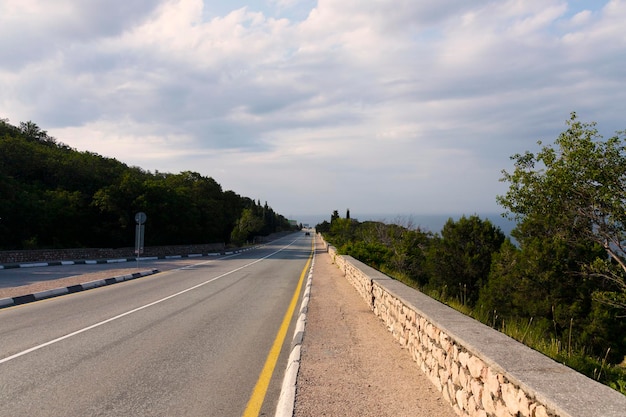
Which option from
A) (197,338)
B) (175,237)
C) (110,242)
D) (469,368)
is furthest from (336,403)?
(175,237)

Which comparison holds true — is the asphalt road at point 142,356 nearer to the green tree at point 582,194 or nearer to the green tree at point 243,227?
the green tree at point 582,194

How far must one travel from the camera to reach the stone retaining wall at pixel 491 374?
115 inches

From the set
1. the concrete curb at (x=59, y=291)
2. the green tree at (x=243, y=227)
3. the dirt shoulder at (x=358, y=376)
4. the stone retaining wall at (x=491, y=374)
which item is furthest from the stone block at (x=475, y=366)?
the green tree at (x=243, y=227)

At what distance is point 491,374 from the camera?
3760mm

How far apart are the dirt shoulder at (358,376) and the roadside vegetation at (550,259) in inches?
81.2

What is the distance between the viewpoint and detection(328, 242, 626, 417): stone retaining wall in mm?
2920

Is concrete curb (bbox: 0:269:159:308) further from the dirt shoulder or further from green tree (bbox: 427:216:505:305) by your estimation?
green tree (bbox: 427:216:505:305)

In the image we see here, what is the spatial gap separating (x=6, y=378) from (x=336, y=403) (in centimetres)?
428

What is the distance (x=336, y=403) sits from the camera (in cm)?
479

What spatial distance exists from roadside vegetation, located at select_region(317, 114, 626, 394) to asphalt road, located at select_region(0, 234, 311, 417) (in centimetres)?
421

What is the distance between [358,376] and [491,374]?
2315mm

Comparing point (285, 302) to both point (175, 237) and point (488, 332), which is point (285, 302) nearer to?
point (488, 332)

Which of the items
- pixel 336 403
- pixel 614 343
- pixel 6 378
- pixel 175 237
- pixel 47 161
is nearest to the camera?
pixel 336 403

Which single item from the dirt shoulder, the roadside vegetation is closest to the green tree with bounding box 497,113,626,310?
the roadside vegetation
